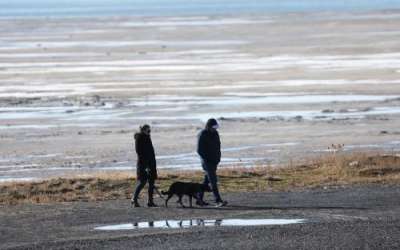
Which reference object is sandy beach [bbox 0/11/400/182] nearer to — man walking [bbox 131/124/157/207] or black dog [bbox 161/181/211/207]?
man walking [bbox 131/124/157/207]

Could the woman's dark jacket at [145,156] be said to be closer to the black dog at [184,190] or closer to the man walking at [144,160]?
the man walking at [144,160]

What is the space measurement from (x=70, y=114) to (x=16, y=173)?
14.0 m

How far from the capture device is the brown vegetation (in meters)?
21.8

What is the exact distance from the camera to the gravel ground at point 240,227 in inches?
598

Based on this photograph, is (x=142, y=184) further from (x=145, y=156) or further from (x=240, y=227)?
(x=240, y=227)

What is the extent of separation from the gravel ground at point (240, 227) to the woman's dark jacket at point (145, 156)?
26.6 inches

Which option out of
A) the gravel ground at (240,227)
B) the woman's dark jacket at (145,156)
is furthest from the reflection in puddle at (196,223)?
the woman's dark jacket at (145,156)

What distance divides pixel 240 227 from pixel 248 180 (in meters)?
6.68

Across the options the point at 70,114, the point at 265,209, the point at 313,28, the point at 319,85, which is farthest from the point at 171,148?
the point at 313,28

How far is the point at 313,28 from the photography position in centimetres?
10625

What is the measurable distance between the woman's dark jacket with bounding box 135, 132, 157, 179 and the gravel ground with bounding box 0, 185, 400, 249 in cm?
68

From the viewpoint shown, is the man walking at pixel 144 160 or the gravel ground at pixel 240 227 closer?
the gravel ground at pixel 240 227

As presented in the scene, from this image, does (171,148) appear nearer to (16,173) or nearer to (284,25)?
(16,173)

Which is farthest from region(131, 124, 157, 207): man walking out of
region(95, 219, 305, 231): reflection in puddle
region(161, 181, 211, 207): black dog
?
region(95, 219, 305, 231): reflection in puddle
